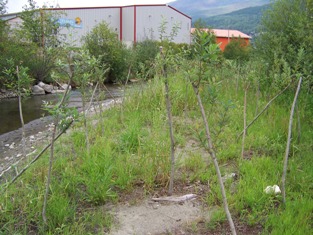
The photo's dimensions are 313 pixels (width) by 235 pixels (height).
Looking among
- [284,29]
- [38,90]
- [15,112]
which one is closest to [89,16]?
[38,90]

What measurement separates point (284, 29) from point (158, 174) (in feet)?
A: 19.6

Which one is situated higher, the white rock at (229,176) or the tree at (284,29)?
the tree at (284,29)

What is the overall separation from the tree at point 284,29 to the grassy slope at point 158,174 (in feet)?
6.69

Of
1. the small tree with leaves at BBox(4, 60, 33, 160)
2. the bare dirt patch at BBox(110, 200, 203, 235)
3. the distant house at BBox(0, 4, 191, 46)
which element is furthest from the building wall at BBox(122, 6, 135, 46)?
the bare dirt patch at BBox(110, 200, 203, 235)

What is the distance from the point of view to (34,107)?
42.4 feet

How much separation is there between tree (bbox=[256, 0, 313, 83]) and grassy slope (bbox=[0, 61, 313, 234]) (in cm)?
204

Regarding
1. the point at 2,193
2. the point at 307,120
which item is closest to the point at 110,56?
the point at 307,120

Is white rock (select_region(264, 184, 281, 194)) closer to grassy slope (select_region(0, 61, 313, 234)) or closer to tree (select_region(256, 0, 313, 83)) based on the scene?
grassy slope (select_region(0, 61, 313, 234))

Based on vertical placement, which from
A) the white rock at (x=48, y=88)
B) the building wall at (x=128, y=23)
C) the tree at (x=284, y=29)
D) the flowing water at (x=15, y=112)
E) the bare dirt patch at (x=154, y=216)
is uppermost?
the building wall at (x=128, y=23)

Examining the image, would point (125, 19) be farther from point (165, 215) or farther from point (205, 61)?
point (205, 61)

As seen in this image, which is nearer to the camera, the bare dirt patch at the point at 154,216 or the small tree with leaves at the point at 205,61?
the small tree with leaves at the point at 205,61

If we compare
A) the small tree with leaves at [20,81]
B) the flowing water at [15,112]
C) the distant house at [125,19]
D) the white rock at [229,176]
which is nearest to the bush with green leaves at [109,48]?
the flowing water at [15,112]

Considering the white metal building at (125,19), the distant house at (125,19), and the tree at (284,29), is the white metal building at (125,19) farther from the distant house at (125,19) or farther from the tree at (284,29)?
the tree at (284,29)

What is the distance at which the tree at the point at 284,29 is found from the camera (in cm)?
666
